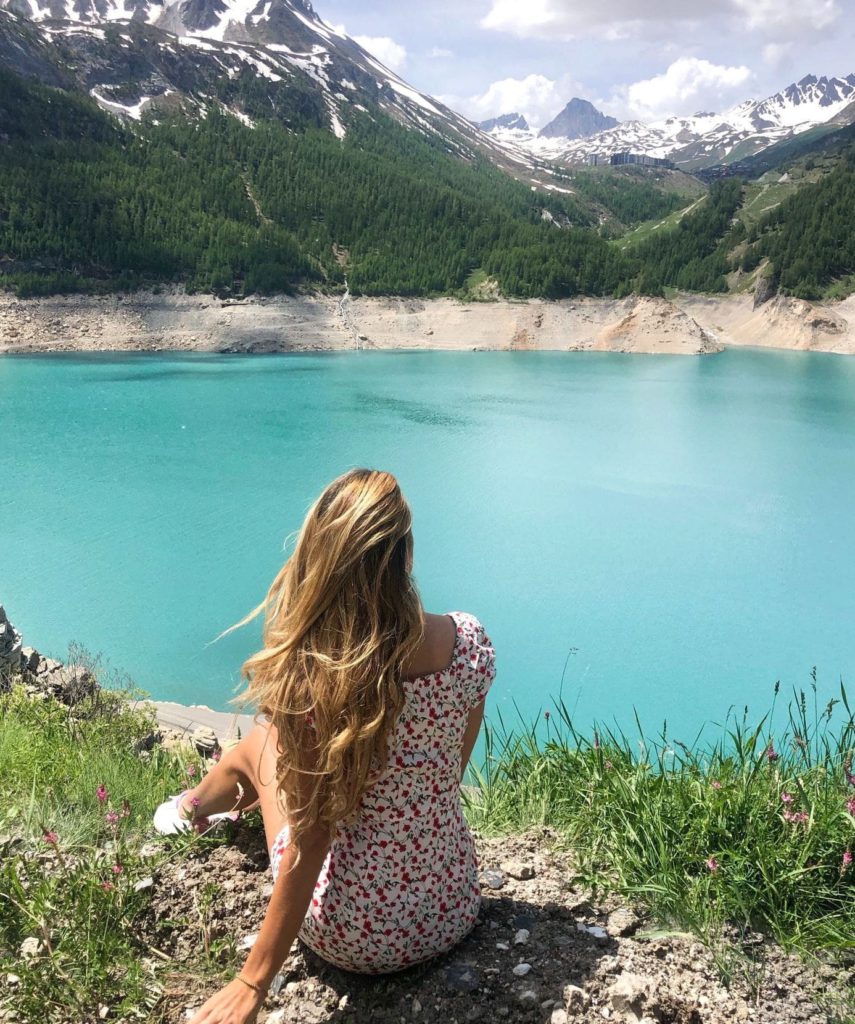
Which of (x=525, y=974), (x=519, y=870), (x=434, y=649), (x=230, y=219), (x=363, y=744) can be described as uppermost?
(x=230, y=219)

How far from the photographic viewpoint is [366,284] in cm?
6231

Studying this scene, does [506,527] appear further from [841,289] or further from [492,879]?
[841,289]

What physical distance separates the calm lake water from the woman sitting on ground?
4.27 metres

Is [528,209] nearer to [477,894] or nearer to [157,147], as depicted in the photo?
[157,147]

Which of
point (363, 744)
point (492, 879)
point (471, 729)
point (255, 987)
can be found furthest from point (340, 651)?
point (492, 879)

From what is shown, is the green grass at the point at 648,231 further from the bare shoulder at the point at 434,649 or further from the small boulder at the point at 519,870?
the bare shoulder at the point at 434,649

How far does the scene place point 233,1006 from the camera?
5.66 ft

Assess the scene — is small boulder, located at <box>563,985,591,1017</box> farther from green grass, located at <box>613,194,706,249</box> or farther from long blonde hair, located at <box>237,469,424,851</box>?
green grass, located at <box>613,194,706,249</box>

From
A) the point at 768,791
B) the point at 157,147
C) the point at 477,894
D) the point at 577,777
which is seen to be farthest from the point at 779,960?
the point at 157,147

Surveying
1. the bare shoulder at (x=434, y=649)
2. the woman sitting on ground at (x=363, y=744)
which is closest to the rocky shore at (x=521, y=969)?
the woman sitting on ground at (x=363, y=744)

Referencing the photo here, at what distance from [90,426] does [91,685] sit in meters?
18.9

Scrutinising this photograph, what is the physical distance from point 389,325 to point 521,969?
56.1 meters

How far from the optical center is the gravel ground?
1830mm

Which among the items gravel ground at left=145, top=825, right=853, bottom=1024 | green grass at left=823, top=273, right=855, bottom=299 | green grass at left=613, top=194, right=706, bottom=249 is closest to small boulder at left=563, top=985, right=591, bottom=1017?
gravel ground at left=145, top=825, right=853, bottom=1024
